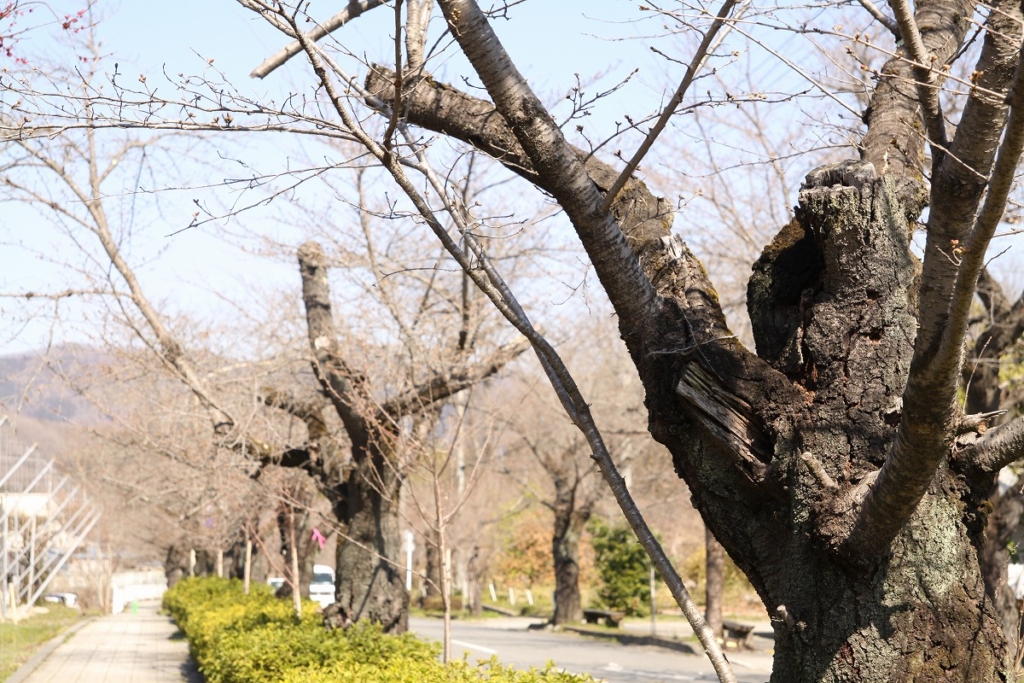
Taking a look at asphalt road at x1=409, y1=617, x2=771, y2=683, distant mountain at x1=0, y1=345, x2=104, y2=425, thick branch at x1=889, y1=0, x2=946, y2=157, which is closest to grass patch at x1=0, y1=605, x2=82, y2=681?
distant mountain at x1=0, y1=345, x2=104, y2=425

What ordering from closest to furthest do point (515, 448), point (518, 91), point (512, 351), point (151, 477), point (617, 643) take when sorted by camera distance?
point (518, 91)
point (512, 351)
point (151, 477)
point (617, 643)
point (515, 448)

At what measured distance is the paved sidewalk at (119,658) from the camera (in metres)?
14.3

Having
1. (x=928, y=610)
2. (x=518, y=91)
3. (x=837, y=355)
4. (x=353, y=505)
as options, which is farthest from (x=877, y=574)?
(x=353, y=505)

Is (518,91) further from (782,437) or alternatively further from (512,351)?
(512,351)

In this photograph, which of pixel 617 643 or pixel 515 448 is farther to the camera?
pixel 515 448

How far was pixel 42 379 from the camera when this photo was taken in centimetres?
1057

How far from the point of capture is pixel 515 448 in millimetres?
25719

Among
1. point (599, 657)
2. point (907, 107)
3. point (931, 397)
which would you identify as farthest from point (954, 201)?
point (599, 657)

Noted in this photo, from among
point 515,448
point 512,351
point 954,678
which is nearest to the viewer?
point 954,678

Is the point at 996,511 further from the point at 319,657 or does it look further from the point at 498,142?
the point at 498,142

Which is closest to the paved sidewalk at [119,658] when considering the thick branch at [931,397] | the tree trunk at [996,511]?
the tree trunk at [996,511]

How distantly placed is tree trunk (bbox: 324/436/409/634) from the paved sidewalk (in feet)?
15.0

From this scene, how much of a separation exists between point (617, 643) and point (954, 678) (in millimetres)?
18880

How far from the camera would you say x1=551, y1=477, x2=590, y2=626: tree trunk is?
24.7 m
